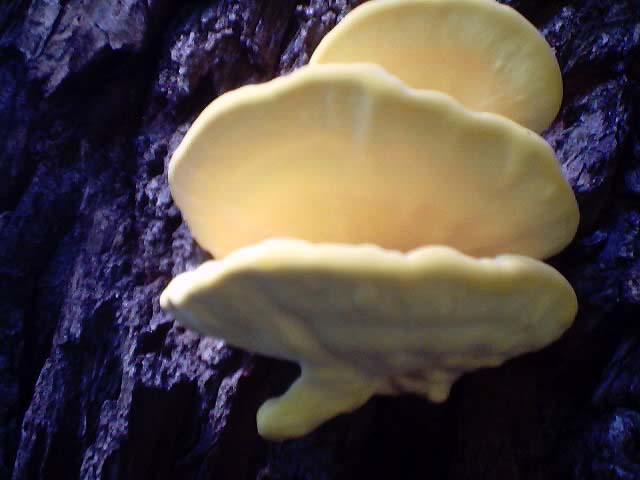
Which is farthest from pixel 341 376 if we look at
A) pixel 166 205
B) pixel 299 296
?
pixel 166 205

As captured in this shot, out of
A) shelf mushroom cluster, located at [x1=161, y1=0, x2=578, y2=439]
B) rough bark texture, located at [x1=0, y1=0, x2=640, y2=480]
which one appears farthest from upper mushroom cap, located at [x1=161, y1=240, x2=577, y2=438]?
rough bark texture, located at [x1=0, y1=0, x2=640, y2=480]

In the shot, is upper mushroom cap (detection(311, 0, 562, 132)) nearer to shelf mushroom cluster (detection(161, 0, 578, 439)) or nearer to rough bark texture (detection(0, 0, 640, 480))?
shelf mushroom cluster (detection(161, 0, 578, 439))

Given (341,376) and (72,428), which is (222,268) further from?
(72,428)

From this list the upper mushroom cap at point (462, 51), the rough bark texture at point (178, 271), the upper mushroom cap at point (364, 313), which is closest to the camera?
the upper mushroom cap at point (364, 313)

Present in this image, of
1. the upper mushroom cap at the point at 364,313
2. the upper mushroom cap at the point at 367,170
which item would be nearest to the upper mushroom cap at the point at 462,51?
the upper mushroom cap at the point at 367,170

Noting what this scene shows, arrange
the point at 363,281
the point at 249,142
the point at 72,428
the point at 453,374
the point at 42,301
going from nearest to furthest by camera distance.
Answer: the point at 363,281 < the point at 249,142 < the point at 453,374 < the point at 72,428 < the point at 42,301

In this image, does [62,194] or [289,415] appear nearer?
[289,415]

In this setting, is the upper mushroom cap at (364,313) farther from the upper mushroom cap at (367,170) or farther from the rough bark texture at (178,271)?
the rough bark texture at (178,271)
